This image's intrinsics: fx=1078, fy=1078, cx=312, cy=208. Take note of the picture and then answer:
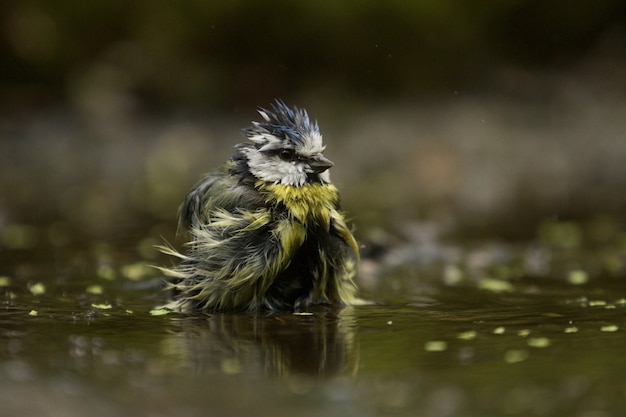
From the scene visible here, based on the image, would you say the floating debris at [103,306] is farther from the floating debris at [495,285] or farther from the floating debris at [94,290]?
the floating debris at [495,285]

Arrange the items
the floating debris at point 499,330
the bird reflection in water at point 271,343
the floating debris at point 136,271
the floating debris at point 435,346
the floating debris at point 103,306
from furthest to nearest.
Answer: the floating debris at point 136,271 < the floating debris at point 103,306 < the floating debris at point 499,330 < the floating debris at point 435,346 < the bird reflection in water at point 271,343

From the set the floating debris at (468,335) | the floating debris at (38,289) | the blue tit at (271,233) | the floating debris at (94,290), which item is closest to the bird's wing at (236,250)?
the blue tit at (271,233)

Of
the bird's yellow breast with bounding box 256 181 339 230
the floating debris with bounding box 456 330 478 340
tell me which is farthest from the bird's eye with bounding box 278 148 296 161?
the floating debris with bounding box 456 330 478 340

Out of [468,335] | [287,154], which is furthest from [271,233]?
[468,335]

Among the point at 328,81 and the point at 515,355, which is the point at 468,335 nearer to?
the point at 515,355

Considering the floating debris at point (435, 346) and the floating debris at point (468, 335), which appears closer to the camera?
the floating debris at point (435, 346)

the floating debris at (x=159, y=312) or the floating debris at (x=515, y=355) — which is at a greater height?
the floating debris at (x=159, y=312)
